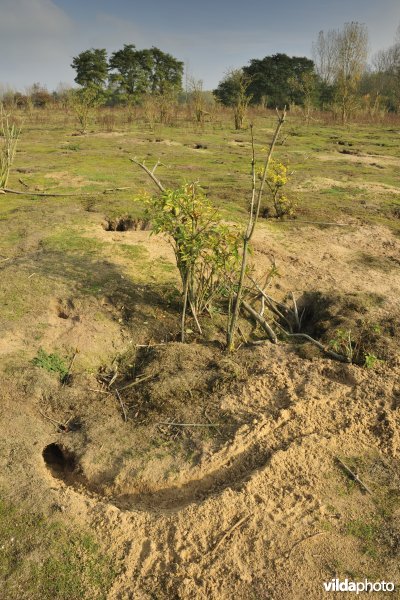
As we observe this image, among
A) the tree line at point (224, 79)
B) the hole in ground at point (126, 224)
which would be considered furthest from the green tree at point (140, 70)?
the hole in ground at point (126, 224)

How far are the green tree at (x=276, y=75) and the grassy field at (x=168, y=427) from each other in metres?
29.8

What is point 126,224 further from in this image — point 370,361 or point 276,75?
point 276,75

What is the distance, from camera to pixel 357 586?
194 cm

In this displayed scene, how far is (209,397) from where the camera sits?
9.77ft

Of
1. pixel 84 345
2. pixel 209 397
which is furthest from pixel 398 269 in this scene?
pixel 84 345

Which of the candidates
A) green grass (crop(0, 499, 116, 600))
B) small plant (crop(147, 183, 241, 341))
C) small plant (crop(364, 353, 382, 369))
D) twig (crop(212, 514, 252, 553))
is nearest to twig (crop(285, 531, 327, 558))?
twig (crop(212, 514, 252, 553))

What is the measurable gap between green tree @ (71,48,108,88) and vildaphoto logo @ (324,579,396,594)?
3269cm

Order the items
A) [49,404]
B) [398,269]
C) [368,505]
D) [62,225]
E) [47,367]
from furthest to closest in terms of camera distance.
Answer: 1. [62,225]
2. [398,269]
3. [47,367]
4. [49,404]
5. [368,505]

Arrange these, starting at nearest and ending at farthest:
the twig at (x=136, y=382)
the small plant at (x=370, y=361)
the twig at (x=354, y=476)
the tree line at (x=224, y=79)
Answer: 1. the twig at (x=354, y=476)
2. the twig at (x=136, y=382)
3. the small plant at (x=370, y=361)
4. the tree line at (x=224, y=79)

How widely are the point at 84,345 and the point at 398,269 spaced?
329 cm

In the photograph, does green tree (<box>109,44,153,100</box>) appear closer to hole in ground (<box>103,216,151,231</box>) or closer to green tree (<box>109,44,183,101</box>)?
green tree (<box>109,44,183,101</box>)

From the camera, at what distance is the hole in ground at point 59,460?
8.49 feet

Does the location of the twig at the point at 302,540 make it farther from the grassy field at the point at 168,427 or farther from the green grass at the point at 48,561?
the green grass at the point at 48,561

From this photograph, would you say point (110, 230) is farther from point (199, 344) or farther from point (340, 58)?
point (340, 58)
